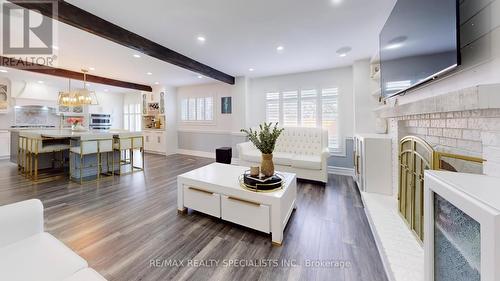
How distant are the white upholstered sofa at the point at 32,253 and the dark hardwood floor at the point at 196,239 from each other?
1.98 ft

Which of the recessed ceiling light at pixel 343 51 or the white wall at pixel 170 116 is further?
the white wall at pixel 170 116

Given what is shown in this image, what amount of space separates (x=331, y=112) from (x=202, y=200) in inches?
147

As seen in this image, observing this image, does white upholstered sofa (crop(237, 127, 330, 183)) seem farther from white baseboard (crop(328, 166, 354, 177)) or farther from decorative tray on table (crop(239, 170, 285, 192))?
decorative tray on table (crop(239, 170, 285, 192))

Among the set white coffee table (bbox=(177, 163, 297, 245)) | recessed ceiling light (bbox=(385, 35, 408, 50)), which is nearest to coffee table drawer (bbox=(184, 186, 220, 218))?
white coffee table (bbox=(177, 163, 297, 245))

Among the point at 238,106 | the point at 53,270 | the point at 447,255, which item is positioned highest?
the point at 238,106

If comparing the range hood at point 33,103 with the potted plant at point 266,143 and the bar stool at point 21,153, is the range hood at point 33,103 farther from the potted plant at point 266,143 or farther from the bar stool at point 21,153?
the potted plant at point 266,143

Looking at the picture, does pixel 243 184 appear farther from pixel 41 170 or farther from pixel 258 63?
pixel 41 170

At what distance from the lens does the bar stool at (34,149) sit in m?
3.99

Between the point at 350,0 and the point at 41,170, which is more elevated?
the point at 350,0

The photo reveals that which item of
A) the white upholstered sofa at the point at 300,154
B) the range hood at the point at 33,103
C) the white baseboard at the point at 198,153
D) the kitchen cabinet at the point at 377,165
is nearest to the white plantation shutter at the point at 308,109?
the white upholstered sofa at the point at 300,154

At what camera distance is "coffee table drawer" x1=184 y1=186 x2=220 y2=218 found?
2.37 metres

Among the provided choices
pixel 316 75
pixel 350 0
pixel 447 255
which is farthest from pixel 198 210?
pixel 316 75

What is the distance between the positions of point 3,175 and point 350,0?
23.5ft

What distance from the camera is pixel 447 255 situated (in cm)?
91
